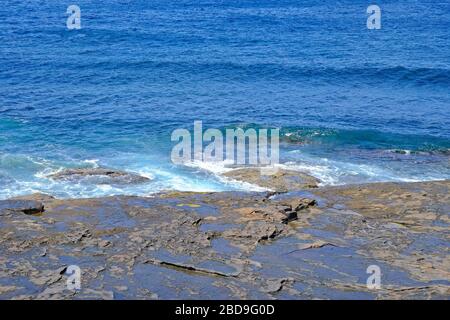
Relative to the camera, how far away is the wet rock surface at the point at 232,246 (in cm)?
1659

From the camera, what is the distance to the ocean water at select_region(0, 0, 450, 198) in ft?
103

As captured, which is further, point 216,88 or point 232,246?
point 216,88

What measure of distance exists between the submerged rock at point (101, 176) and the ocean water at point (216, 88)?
70cm

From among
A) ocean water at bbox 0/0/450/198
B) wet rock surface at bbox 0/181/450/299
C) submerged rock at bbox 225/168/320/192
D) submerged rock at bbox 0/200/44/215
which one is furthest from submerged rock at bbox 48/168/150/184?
submerged rock at bbox 0/200/44/215

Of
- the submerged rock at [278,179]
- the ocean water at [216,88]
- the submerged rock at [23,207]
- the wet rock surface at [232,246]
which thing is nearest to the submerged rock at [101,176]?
the ocean water at [216,88]

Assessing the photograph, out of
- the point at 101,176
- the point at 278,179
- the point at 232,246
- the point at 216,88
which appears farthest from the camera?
the point at 216,88

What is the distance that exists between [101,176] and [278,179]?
24.9 feet

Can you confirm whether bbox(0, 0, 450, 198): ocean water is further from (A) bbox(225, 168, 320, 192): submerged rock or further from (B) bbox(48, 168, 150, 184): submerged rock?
(A) bbox(225, 168, 320, 192): submerged rock

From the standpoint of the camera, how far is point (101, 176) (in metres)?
28.6

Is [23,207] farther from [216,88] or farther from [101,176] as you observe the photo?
[216,88]

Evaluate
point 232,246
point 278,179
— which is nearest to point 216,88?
point 278,179
